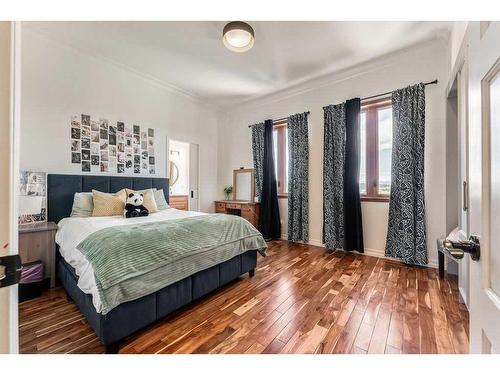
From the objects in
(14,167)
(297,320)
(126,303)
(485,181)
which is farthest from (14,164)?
(297,320)

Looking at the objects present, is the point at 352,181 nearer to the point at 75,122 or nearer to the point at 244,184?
the point at 244,184

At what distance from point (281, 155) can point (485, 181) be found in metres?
3.71

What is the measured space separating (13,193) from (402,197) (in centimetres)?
349

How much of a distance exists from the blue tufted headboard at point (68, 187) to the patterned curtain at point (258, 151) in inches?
92.5

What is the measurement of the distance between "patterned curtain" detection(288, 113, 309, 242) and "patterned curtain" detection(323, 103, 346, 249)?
1.17ft

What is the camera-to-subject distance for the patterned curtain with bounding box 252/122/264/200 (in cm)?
439

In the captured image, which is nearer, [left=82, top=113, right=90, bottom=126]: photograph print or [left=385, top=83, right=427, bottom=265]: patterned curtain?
[left=385, top=83, right=427, bottom=265]: patterned curtain

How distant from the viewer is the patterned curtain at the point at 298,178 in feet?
12.5

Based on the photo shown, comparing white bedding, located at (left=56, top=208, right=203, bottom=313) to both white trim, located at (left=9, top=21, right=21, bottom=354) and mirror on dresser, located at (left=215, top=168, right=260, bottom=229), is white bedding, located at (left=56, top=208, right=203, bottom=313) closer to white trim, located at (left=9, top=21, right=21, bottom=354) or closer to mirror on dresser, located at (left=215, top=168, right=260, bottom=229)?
white trim, located at (left=9, top=21, right=21, bottom=354)

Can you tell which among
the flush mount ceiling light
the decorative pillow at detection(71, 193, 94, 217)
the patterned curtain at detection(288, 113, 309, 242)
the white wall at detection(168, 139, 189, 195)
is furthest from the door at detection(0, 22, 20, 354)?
the white wall at detection(168, 139, 189, 195)

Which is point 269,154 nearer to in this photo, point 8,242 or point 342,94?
point 342,94

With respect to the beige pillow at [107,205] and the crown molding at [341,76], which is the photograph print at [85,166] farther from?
the crown molding at [341,76]

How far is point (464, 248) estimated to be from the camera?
0.70m
